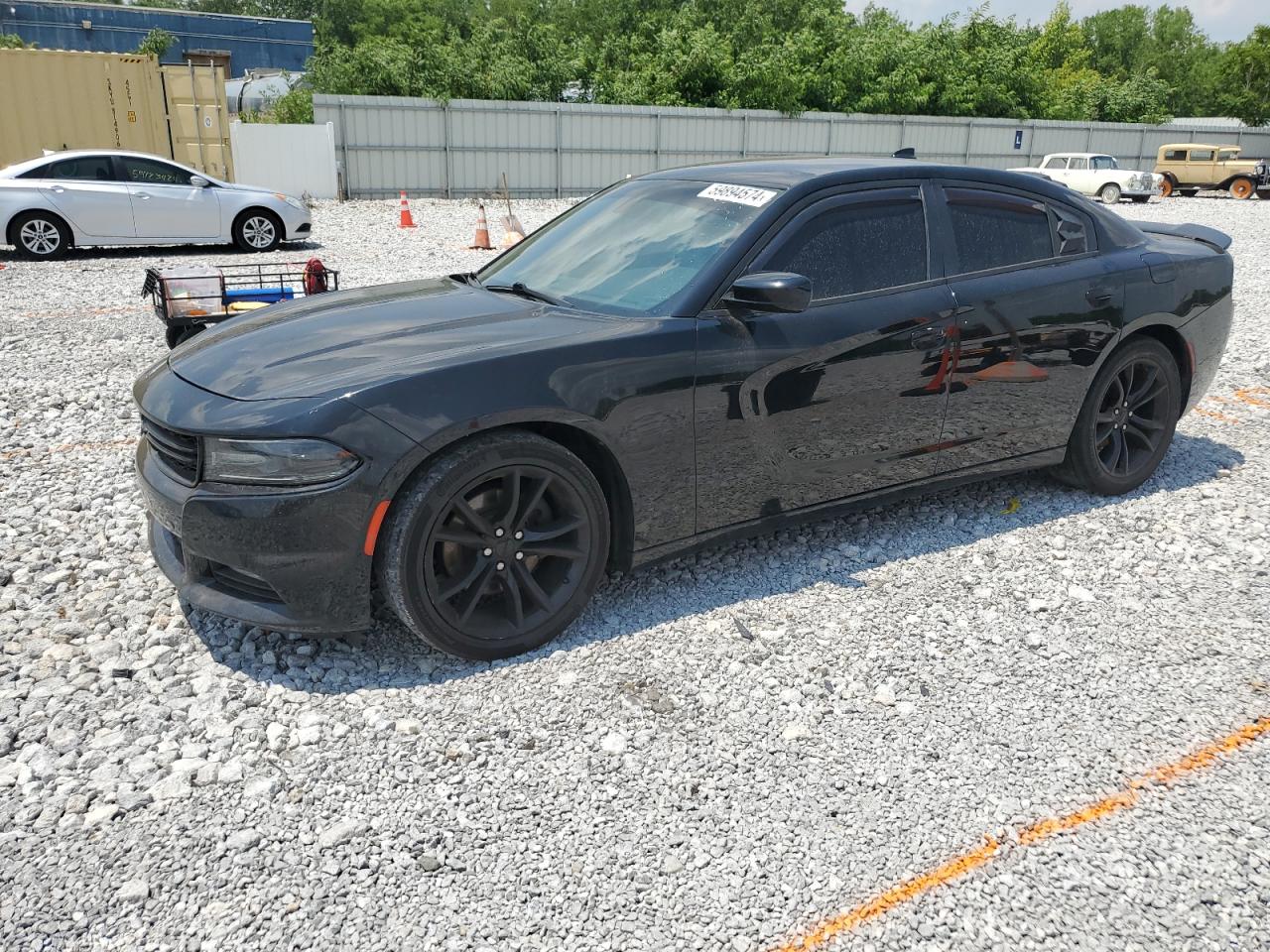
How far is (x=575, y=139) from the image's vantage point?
27594 millimetres

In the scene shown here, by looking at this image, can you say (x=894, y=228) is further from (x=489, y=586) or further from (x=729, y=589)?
(x=489, y=586)

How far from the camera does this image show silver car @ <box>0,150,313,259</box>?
521 inches

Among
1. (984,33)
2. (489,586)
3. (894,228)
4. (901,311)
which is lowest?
(489,586)

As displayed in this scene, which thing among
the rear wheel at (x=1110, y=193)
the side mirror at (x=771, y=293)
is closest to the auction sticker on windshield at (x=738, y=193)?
the side mirror at (x=771, y=293)

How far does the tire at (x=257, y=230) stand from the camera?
14.5 meters

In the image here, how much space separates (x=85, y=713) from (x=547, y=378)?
180cm

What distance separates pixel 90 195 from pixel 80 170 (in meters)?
0.36

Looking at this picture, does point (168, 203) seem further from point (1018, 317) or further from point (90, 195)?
point (1018, 317)

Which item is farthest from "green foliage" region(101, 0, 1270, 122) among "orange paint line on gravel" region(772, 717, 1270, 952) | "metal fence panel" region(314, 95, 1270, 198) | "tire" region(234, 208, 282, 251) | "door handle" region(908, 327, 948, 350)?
"orange paint line on gravel" region(772, 717, 1270, 952)

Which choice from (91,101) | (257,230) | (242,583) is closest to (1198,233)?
(242,583)

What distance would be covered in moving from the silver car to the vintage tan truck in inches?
1063

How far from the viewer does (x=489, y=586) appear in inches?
137

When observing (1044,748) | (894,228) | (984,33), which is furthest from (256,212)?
(984,33)

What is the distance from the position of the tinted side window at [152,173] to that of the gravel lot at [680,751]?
10.5 m
